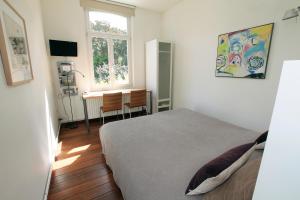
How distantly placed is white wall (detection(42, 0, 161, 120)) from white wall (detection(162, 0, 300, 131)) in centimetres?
59

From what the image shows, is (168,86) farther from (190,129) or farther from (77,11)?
(77,11)

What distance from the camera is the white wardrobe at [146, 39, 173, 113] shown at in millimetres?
3695

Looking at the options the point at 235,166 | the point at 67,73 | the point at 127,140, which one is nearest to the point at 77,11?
the point at 67,73

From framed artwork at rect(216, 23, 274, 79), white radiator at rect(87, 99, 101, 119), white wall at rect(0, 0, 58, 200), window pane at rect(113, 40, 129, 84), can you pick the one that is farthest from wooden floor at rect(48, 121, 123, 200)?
framed artwork at rect(216, 23, 274, 79)

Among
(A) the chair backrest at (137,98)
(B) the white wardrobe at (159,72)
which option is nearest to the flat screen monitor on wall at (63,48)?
(A) the chair backrest at (137,98)

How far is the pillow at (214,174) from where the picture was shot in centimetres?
85

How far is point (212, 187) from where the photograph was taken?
0.85 meters

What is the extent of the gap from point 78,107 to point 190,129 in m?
2.84

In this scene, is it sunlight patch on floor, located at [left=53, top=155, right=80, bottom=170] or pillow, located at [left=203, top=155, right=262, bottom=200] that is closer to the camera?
pillow, located at [left=203, top=155, right=262, bottom=200]

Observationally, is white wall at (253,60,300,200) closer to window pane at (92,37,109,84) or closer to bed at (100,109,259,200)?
bed at (100,109,259,200)

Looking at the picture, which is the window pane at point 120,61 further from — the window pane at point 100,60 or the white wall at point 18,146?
the white wall at point 18,146

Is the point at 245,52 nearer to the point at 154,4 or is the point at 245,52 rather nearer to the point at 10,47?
the point at 154,4

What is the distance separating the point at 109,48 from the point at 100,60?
1.29ft

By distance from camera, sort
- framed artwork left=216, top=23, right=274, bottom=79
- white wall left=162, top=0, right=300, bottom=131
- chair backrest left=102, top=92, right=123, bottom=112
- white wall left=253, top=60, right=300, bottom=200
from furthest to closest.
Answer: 1. chair backrest left=102, top=92, right=123, bottom=112
2. framed artwork left=216, top=23, right=274, bottom=79
3. white wall left=162, top=0, right=300, bottom=131
4. white wall left=253, top=60, right=300, bottom=200
